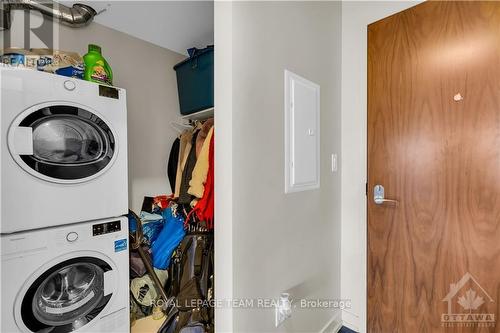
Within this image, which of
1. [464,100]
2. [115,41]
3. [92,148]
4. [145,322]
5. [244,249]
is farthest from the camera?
[115,41]

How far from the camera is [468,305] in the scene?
1213mm

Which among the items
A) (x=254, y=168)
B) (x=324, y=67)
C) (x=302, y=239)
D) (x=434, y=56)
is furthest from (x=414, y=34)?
(x=302, y=239)

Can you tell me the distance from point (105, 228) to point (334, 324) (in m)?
1.56

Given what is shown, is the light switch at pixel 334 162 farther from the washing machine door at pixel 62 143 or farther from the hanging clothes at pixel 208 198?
the washing machine door at pixel 62 143

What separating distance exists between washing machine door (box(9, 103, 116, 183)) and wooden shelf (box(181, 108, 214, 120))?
69cm

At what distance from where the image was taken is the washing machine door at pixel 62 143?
41.9 inches

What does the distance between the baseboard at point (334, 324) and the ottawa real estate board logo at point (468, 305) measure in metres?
0.61

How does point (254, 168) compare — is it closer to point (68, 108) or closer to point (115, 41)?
point (68, 108)

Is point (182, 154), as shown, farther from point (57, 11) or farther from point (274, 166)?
point (57, 11)

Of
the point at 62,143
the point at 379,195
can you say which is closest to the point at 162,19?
the point at 62,143

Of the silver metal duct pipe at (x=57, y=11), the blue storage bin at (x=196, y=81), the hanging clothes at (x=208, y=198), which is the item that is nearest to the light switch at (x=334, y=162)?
the hanging clothes at (x=208, y=198)

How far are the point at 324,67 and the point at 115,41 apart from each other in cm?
149

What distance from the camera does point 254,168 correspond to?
105cm

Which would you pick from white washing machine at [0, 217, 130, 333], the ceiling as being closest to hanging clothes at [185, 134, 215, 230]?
white washing machine at [0, 217, 130, 333]
